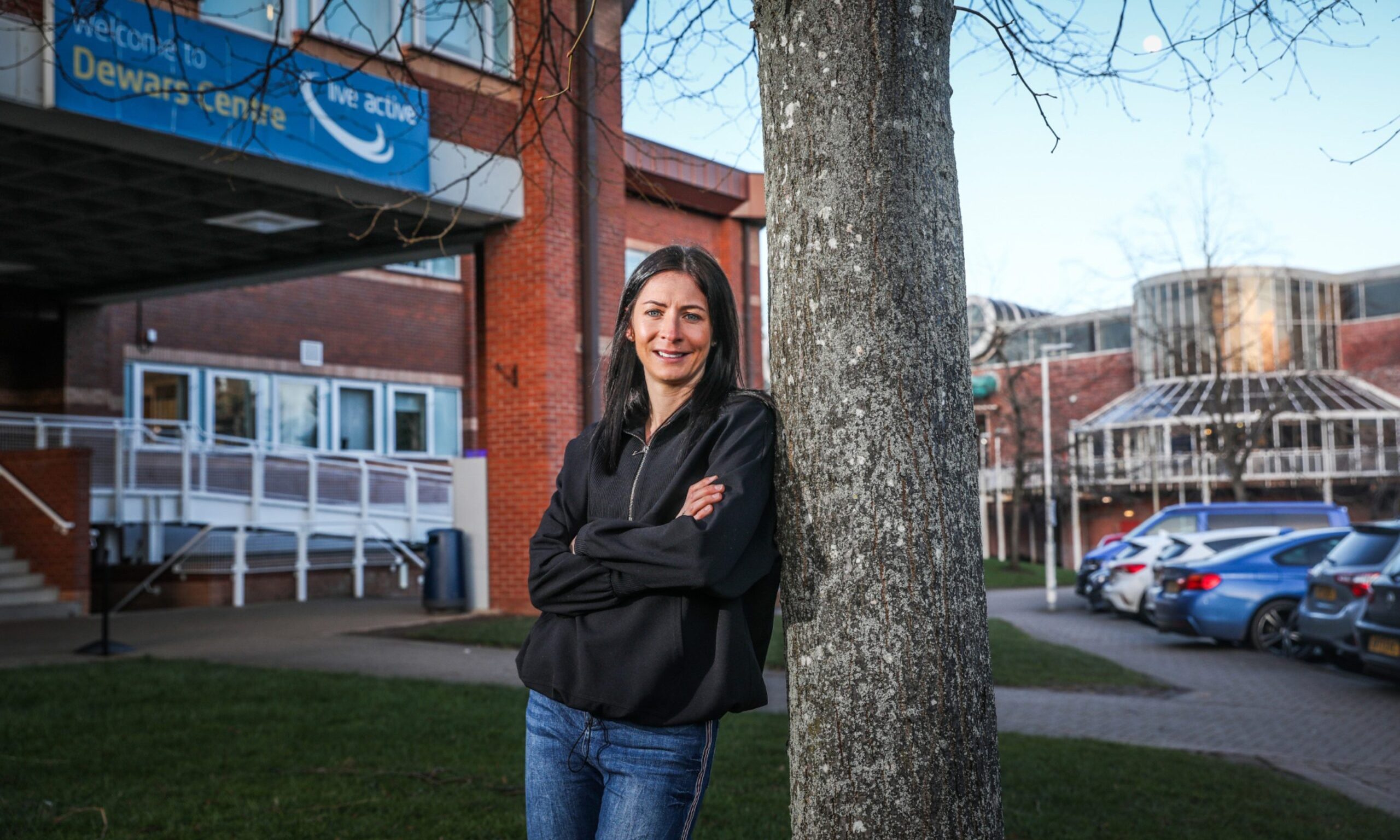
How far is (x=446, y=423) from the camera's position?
28109 mm

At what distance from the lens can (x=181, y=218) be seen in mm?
15336

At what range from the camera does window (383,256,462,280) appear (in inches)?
1049

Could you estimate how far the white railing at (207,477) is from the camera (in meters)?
18.6

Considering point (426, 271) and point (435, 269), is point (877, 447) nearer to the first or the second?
point (426, 271)

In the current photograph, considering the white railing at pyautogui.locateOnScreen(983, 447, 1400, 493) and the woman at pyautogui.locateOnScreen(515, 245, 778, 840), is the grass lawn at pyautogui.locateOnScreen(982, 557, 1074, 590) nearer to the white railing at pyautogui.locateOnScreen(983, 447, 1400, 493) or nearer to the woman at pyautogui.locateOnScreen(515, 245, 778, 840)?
the white railing at pyautogui.locateOnScreen(983, 447, 1400, 493)

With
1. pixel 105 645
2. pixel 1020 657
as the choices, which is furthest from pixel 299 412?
pixel 1020 657

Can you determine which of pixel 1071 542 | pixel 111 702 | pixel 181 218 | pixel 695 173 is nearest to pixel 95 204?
pixel 181 218

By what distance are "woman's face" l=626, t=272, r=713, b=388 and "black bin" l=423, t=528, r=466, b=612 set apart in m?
14.0

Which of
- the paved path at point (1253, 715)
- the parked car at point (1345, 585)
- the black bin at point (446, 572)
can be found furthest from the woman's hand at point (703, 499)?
the black bin at point (446, 572)

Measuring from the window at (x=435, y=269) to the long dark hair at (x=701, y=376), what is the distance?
78.5 ft

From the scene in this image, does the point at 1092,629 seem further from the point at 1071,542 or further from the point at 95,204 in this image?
the point at 1071,542

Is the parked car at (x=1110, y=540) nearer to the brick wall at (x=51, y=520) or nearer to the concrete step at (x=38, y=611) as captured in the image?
the brick wall at (x=51, y=520)

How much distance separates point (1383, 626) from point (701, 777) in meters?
10.3

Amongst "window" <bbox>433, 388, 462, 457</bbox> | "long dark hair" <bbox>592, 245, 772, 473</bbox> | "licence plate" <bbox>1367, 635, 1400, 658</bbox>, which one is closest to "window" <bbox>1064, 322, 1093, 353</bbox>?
"window" <bbox>433, 388, 462, 457</bbox>
